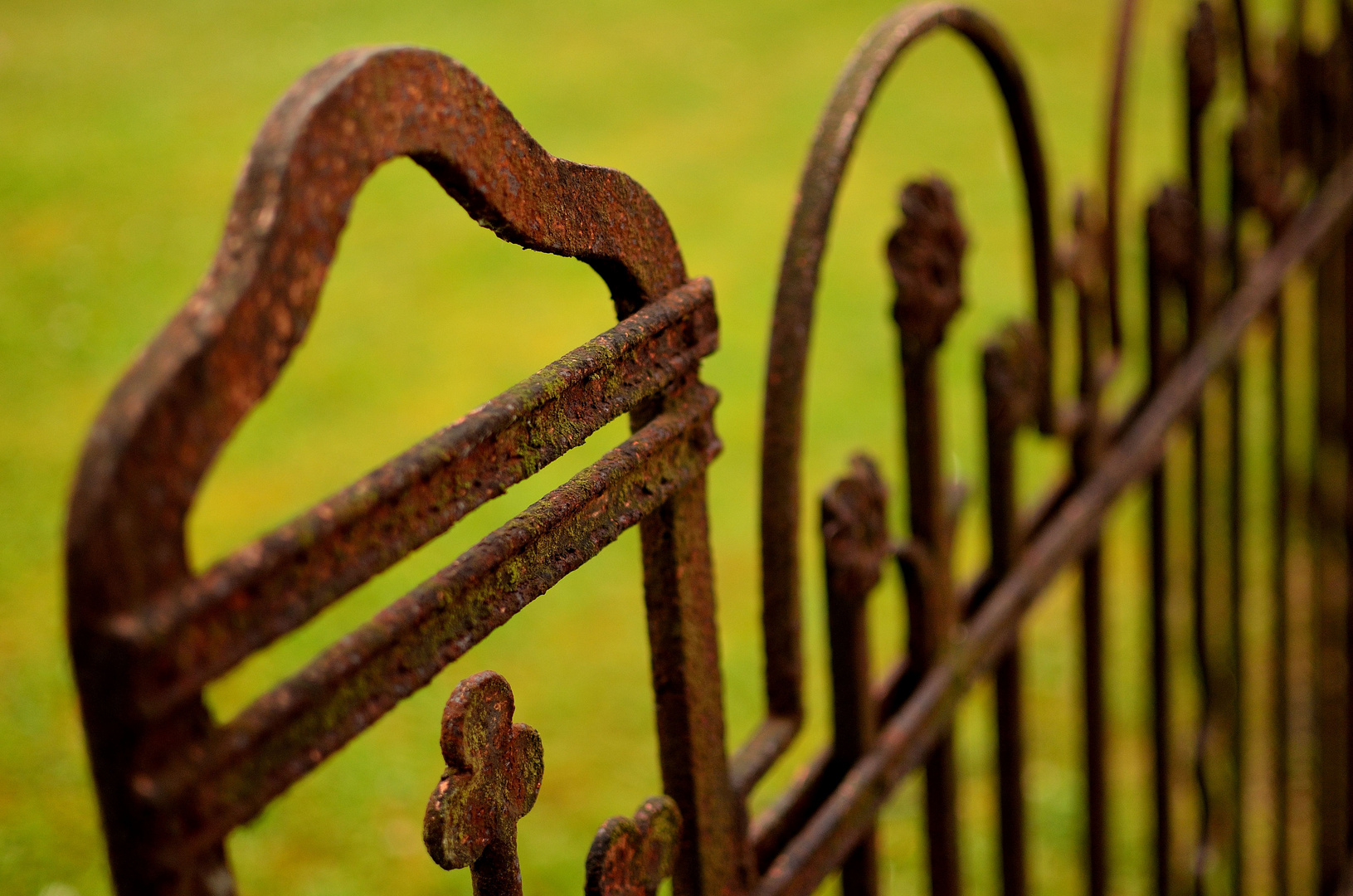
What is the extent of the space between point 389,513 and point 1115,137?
1.04 meters

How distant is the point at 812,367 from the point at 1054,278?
2.88 metres

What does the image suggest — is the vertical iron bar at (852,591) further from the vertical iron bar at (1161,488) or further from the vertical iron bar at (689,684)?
the vertical iron bar at (1161,488)

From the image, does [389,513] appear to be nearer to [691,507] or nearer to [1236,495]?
[691,507]

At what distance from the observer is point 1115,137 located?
4.45 ft

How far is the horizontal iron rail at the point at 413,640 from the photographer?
50cm

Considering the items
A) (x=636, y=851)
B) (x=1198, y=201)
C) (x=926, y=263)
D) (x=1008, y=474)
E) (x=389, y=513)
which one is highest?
(x=1198, y=201)

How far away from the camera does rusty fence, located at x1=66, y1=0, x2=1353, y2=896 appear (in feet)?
1.59

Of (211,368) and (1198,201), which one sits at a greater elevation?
(1198,201)

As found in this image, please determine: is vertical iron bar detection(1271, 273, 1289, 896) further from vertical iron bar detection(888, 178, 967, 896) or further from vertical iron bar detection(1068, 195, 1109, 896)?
vertical iron bar detection(888, 178, 967, 896)

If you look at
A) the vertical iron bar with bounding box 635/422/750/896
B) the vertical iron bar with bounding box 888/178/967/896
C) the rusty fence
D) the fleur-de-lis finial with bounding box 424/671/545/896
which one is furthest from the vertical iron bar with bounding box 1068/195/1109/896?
the fleur-de-lis finial with bounding box 424/671/545/896

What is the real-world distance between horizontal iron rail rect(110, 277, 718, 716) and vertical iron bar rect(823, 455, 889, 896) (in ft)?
0.83

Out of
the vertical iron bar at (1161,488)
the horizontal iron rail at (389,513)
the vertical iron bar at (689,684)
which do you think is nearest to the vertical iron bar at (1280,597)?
the vertical iron bar at (1161,488)

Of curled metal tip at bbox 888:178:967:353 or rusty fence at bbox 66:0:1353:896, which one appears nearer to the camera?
rusty fence at bbox 66:0:1353:896

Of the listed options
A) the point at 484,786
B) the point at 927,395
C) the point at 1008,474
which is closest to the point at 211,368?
the point at 484,786
